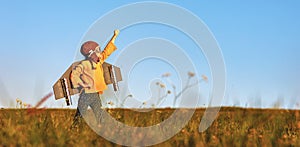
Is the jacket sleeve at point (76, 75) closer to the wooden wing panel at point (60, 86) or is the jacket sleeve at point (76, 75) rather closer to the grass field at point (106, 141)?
the wooden wing panel at point (60, 86)

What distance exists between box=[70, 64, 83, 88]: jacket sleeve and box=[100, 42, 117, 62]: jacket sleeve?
17.9 inches

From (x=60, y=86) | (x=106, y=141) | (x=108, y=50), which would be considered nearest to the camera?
(x=106, y=141)

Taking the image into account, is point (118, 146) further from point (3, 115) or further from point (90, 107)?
point (3, 115)

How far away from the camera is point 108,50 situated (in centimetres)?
848

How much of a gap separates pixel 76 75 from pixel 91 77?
0.33 metres

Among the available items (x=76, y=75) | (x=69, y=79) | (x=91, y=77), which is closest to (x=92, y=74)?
(x=91, y=77)

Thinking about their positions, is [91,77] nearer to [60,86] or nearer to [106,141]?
[60,86]

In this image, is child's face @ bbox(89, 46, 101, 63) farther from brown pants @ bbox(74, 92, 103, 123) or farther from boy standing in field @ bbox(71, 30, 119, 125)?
brown pants @ bbox(74, 92, 103, 123)

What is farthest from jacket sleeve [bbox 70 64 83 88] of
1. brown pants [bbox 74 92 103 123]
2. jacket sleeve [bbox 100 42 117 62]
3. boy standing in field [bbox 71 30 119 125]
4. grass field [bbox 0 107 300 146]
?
grass field [bbox 0 107 300 146]

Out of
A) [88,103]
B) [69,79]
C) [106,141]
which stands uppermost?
[69,79]

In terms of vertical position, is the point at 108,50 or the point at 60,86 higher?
the point at 108,50

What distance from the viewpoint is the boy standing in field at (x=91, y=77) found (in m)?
8.44

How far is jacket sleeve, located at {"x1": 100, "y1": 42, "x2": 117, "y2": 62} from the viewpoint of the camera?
Result: 8438mm

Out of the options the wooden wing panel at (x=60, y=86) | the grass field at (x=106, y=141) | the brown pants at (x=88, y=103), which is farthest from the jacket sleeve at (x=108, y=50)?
the grass field at (x=106, y=141)
